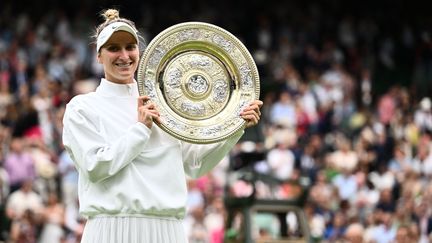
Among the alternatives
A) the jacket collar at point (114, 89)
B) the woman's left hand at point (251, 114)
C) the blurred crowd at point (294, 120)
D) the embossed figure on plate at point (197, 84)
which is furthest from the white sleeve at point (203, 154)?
the blurred crowd at point (294, 120)

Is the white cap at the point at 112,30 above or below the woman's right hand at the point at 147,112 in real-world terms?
above

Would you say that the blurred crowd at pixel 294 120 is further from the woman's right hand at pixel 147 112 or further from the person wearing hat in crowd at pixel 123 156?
the woman's right hand at pixel 147 112

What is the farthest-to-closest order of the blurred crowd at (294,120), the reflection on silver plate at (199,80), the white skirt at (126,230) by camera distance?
the blurred crowd at (294,120) → the reflection on silver plate at (199,80) → the white skirt at (126,230)

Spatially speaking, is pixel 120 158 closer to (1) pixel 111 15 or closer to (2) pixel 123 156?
(2) pixel 123 156

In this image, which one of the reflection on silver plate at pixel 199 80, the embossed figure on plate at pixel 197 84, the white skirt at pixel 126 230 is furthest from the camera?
the embossed figure on plate at pixel 197 84

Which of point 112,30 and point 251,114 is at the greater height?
point 112,30

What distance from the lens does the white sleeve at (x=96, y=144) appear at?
255 inches

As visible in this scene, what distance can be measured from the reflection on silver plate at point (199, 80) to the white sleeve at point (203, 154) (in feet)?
0.40

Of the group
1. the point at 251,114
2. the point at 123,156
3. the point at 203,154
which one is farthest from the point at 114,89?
the point at 251,114

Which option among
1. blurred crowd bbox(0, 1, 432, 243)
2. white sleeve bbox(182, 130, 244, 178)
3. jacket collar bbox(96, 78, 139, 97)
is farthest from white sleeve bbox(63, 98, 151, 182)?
blurred crowd bbox(0, 1, 432, 243)

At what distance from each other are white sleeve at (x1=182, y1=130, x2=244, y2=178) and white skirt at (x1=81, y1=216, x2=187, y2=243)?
1.40ft

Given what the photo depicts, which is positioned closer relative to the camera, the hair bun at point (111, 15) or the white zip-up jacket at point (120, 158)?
the white zip-up jacket at point (120, 158)

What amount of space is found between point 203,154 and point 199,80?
1.24ft

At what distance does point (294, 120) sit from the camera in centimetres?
2219
